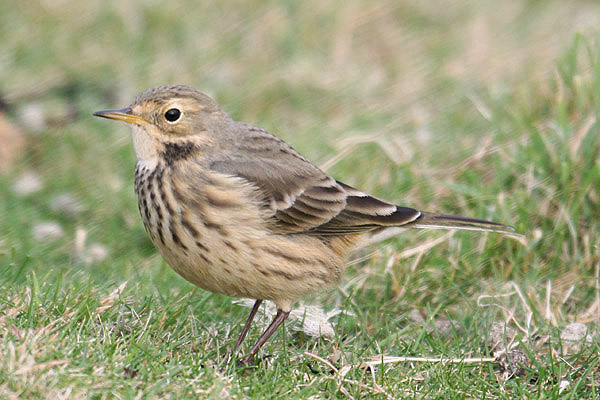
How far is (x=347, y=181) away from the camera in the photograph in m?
7.66

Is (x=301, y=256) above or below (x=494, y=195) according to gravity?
above

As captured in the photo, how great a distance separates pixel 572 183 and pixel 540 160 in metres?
0.31

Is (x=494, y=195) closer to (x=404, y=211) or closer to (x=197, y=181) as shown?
(x=404, y=211)

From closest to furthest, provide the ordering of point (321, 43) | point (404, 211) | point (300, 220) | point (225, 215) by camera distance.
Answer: point (225, 215) → point (300, 220) → point (404, 211) → point (321, 43)

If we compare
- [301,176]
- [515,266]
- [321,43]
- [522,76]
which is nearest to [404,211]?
[301,176]

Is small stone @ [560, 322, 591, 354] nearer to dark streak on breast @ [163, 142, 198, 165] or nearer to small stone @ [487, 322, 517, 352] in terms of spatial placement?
small stone @ [487, 322, 517, 352]

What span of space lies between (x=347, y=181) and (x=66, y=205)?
2.34 meters

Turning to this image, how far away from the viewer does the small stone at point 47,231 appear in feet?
23.6

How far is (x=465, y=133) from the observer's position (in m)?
8.26

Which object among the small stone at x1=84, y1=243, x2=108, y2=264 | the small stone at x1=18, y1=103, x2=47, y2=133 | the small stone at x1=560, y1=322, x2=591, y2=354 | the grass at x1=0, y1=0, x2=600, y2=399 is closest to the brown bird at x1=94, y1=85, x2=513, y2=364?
the grass at x1=0, y1=0, x2=600, y2=399

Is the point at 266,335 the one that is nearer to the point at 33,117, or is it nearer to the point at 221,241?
the point at 221,241

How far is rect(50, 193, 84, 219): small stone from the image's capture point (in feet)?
24.9

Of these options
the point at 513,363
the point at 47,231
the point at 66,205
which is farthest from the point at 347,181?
the point at 513,363

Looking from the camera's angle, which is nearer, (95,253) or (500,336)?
(500,336)
